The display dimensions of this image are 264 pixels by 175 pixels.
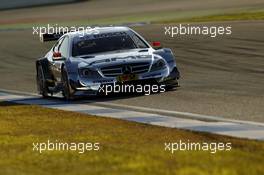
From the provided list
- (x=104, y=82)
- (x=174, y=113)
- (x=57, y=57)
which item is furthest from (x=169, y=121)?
(x=57, y=57)

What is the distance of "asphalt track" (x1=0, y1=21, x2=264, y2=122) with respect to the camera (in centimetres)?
1277

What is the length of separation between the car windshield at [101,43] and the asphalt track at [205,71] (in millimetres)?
1139

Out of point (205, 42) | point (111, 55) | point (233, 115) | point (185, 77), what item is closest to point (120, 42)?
point (111, 55)

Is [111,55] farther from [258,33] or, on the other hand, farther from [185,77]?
[258,33]

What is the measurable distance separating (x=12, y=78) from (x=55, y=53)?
5852mm

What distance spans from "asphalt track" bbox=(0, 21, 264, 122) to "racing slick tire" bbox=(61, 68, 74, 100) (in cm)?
57

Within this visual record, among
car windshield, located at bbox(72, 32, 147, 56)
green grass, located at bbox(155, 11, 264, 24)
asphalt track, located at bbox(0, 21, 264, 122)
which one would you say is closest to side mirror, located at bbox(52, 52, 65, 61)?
car windshield, located at bbox(72, 32, 147, 56)

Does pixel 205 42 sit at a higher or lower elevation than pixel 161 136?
lower

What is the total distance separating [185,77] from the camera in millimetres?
18547

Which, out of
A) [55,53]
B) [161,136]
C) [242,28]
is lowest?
[242,28]

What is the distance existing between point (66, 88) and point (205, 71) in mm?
4716

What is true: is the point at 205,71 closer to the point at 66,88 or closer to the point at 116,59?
the point at 116,59

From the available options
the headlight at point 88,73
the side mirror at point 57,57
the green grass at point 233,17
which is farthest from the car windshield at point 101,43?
the green grass at point 233,17

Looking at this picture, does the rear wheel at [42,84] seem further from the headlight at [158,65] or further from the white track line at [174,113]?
the headlight at [158,65]
